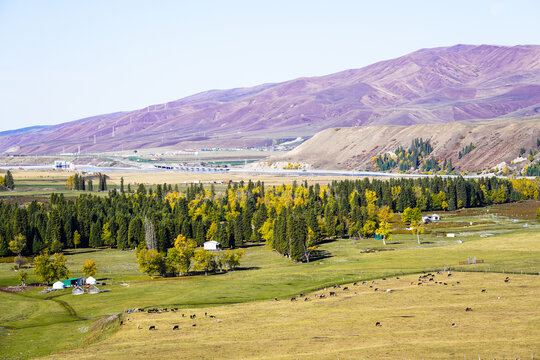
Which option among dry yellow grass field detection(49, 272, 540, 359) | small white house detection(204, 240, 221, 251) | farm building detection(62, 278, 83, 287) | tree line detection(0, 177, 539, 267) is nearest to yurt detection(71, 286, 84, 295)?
farm building detection(62, 278, 83, 287)

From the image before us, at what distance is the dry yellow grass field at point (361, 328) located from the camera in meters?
55.9

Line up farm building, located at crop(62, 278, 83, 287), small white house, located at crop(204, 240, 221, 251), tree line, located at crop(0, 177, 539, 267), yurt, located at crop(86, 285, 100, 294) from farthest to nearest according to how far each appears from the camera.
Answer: small white house, located at crop(204, 240, 221, 251) → tree line, located at crop(0, 177, 539, 267) → farm building, located at crop(62, 278, 83, 287) → yurt, located at crop(86, 285, 100, 294)

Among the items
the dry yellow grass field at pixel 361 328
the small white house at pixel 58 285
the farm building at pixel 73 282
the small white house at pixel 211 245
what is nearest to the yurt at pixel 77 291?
the small white house at pixel 58 285

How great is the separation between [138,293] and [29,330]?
22.6 metres

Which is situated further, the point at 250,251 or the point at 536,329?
the point at 250,251

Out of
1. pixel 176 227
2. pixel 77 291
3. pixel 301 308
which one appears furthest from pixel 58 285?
pixel 176 227

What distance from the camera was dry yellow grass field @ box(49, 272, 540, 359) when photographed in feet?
183

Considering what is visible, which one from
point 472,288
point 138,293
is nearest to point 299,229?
point 138,293

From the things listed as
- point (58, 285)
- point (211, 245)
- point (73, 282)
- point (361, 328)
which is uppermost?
point (361, 328)

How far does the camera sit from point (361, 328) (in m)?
64.2

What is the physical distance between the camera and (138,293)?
9706 cm

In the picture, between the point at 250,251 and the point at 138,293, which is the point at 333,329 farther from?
the point at 250,251

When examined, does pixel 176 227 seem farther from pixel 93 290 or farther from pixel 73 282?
pixel 93 290

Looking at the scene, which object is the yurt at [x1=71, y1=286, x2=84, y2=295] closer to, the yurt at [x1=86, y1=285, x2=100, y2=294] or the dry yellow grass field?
the yurt at [x1=86, y1=285, x2=100, y2=294]
